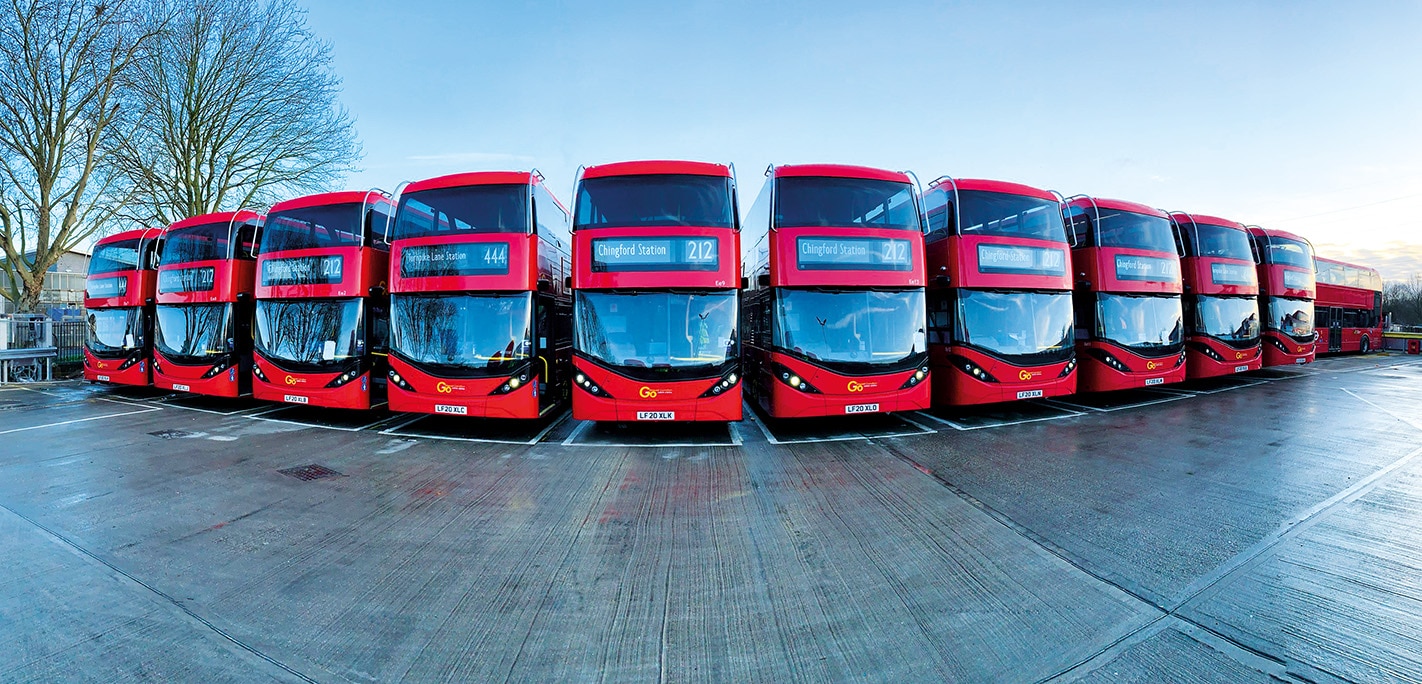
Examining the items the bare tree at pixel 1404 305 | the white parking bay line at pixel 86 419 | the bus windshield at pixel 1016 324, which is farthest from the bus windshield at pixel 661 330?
the bare tree at pixel 1404 305

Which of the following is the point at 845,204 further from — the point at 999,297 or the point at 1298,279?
the point at 1298,279

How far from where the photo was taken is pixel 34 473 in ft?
18.0

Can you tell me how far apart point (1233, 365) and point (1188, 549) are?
40.2ft

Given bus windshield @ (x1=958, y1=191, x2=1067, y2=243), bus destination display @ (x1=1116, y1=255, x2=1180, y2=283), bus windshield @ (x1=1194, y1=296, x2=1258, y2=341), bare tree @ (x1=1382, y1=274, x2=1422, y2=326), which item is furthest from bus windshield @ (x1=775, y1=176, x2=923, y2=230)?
bare tree @ (x1=1382, y1=274, x2=1422, y2=326)

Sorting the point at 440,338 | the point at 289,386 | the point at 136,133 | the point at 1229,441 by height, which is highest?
the point at 136,133

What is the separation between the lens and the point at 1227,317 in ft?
38.8

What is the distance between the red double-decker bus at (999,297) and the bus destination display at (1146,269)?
229 cm

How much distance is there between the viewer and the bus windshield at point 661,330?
709 cm

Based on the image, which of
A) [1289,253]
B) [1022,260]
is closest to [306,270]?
[1022,260]

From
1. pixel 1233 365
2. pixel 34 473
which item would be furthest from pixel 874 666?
pixel 1233 365

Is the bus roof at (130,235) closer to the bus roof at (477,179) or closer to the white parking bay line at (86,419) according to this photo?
the white parking bay line at (86,419)

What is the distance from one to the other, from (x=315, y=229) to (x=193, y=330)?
13.9 feet

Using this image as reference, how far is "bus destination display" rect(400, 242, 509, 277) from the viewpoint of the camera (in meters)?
7.38

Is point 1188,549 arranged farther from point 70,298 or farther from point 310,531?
point 70,298
